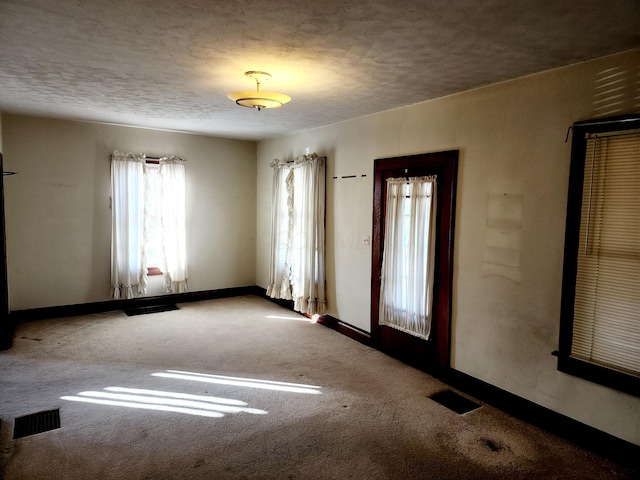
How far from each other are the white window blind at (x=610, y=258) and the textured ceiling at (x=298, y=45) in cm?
66

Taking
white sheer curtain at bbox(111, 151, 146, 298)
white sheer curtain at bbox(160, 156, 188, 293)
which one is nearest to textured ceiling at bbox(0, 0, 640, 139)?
white sheer curtain at bbox(111, 151, 146, 298)

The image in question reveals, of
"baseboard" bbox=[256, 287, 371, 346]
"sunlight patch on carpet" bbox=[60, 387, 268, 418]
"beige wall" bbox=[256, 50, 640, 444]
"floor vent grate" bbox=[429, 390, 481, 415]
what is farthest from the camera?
"baseboard" bbox=[256, 287, 371, 346]

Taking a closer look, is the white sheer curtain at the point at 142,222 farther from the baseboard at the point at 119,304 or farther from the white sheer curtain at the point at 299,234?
the white sheer curtain at the point at 299,234

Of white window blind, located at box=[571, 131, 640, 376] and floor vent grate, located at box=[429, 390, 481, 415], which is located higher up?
white window blind, located at box=[571, 131, 640, 376]

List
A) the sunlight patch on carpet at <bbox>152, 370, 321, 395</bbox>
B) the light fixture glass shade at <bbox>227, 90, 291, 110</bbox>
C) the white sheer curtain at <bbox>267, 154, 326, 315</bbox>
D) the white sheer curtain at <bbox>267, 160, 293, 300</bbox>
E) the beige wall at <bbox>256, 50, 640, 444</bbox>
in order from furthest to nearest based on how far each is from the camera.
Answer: the white sheer curtain at <bbox>267, 160, 293, 300</bbox>, the white sheer curtain at <bbox>267, 154, 326, 315</bbox>, the sunlight patch on carpet at <bbox>152, 370, 321, 395</bbox>, the light fixture glass shade at <bbox>227, 90, 291, 110</bbox>, the beige wall at <bbox>256, 50, 640, 444</bbox>

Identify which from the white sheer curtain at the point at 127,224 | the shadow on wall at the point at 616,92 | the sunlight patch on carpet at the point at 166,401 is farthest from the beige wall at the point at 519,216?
the white sheer curtain at the point at 127,224

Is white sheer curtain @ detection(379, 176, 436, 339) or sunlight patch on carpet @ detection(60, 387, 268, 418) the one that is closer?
sunlight patch on carpet @ detection(60, 387, 268, 418)

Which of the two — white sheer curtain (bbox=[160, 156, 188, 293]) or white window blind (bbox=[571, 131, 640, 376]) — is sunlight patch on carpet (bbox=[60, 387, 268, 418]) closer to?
white window blind (bbox=[571, 131, 640, 376])

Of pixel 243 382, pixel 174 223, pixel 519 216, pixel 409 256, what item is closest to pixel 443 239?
pixel 409 256

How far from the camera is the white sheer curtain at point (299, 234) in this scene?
4973mm

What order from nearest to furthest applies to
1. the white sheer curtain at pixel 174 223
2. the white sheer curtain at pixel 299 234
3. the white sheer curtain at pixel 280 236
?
the white sheer curtain at pixel 299 234 < the white sheer curtain at pixel 280 236 < the white sheer curtain at pixel 174 223

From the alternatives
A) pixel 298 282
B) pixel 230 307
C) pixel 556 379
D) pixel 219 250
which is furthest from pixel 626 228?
pixel 219 250

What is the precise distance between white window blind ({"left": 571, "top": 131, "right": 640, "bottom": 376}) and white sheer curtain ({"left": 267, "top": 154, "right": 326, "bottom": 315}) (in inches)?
115

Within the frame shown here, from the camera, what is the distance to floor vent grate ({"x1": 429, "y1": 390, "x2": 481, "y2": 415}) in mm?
3082
